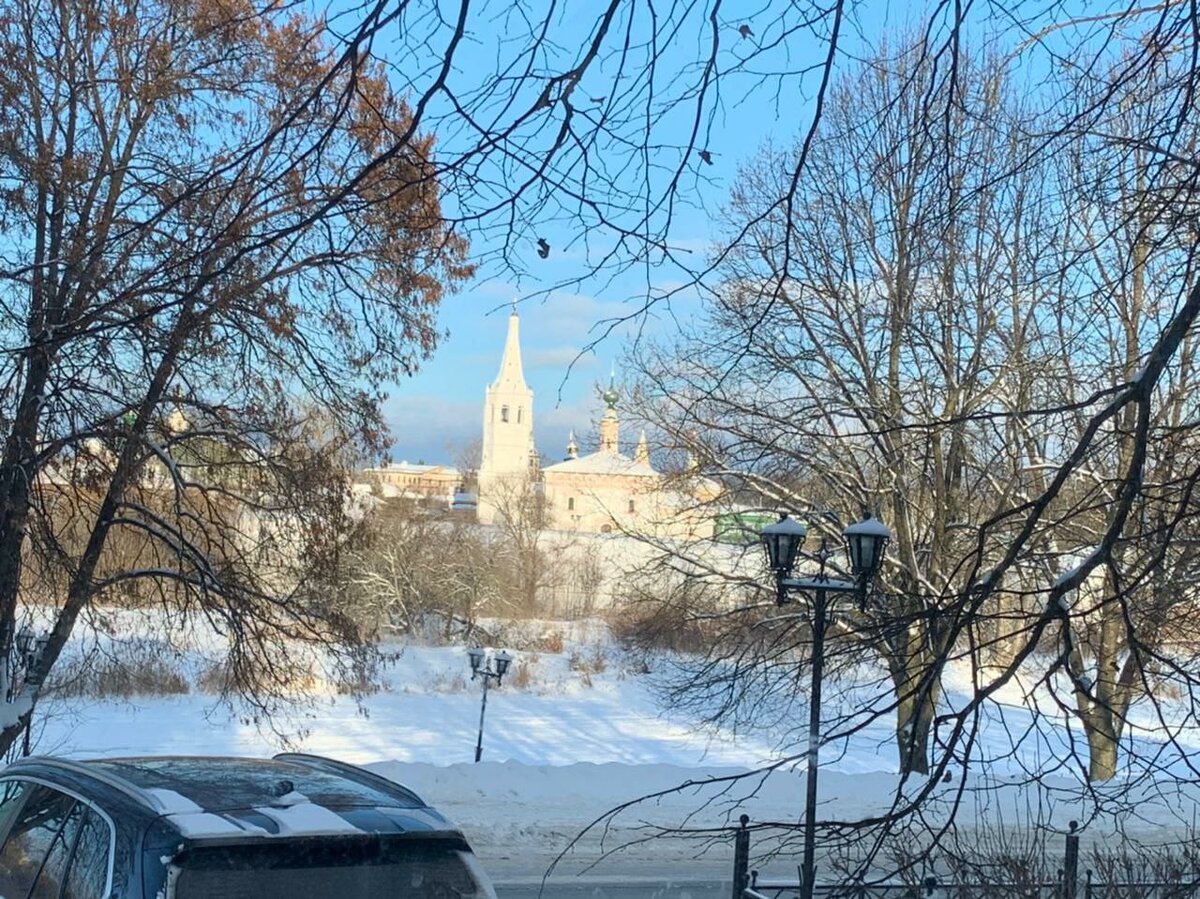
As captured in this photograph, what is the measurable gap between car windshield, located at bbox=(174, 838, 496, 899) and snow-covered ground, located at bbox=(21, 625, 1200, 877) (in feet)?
1.59

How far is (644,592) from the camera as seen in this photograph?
72.2 feet

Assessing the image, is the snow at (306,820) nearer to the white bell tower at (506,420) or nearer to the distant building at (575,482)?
the distant building at (575,482)

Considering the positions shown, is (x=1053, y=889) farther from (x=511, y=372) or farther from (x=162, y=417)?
(x=511, y=372)

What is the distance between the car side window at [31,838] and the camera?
383 cm

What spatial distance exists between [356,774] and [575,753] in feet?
90.3

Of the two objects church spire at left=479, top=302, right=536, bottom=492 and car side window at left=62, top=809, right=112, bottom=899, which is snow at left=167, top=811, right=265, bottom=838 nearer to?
car side window at left=62, top=809, right=112, bottom=899

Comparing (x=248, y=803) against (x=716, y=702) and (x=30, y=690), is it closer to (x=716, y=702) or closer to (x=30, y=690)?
(x=30, y=690)

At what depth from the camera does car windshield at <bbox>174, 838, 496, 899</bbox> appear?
3.32 m

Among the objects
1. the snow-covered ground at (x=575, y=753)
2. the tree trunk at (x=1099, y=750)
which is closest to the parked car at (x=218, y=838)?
the snow-covered ground at (x=575, y=753)

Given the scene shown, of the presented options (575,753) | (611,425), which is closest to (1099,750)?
(611,425)

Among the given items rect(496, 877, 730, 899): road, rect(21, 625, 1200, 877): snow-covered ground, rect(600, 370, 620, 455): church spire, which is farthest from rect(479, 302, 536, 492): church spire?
rect(496, 877, 730, 899): road

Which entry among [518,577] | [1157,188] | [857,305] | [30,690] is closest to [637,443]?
[857,305]

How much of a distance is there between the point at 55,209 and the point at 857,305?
12208mm

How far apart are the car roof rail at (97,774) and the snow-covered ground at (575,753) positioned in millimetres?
1334
